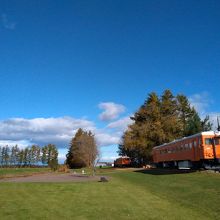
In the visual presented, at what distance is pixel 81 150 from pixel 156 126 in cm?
2714

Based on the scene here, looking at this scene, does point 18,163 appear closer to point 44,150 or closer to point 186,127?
point 44,150

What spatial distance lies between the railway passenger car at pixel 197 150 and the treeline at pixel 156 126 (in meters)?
22.2

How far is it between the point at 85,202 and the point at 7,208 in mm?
3419

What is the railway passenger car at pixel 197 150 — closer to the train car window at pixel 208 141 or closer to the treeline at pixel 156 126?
the train car window at pixel 208 141

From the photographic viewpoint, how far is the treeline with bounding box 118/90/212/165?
6303cm

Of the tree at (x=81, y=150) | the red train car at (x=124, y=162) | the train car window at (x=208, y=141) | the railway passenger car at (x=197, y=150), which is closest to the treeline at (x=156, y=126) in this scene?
the red train car at (x=124, y=162)

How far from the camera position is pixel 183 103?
2889 inches

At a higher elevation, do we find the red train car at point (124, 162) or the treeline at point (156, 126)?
the treeline at point (156, 126)

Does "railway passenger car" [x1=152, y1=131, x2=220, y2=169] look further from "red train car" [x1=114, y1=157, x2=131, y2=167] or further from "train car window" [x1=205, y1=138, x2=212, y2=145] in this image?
"red train car" [x1=114, y1=157, x2=131, y2=167]

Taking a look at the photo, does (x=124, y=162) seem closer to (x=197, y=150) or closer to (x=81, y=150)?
(x=81, y=150)

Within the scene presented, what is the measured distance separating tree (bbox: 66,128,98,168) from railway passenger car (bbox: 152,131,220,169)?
37141 millimetres

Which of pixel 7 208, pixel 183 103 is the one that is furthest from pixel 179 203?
pixel 183 103

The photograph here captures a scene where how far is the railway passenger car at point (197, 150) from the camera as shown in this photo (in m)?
29.7

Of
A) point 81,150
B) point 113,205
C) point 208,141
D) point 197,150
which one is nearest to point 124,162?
point 81,150
